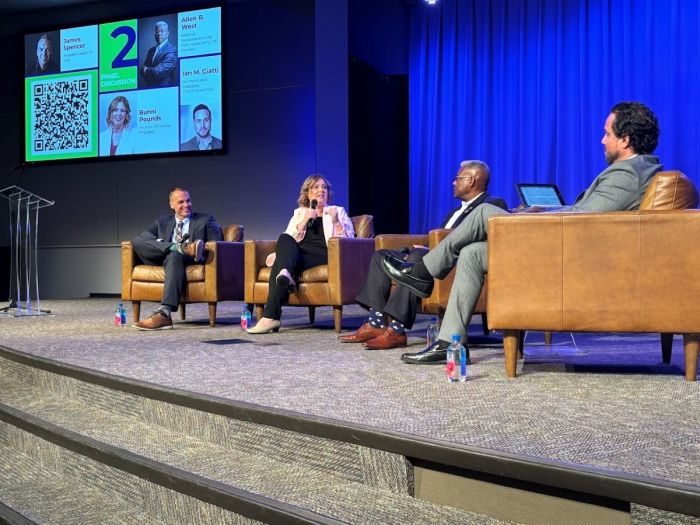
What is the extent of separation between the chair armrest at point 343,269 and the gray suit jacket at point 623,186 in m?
2.02

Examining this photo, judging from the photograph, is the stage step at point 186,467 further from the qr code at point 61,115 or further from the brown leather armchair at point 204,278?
the qr code at point 61,115

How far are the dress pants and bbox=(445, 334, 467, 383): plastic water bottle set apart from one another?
0.80 ft

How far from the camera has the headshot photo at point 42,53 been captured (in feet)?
29.2

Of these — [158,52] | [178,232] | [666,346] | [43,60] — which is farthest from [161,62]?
[666,346]

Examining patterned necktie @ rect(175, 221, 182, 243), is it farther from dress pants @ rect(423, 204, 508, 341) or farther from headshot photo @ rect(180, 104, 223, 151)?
dress pants @ rect(423, 204, 508, 341)

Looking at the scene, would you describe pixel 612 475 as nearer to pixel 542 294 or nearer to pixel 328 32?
pixel 542 294

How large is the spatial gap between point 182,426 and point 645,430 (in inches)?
59.5

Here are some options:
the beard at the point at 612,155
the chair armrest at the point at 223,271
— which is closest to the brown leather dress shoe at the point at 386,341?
the beard at the point at 612,155

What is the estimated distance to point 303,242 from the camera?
5102 mm

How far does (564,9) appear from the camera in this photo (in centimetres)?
775

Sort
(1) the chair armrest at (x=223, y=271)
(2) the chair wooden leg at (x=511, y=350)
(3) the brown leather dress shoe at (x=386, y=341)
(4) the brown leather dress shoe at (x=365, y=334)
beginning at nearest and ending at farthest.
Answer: (2) the chair wooden leg at (x=511, y=350) < (3) the brown leather dress shoe at (x=386, y=341) < (4) the brown leather dress shoe at (x=365, y=334) < (1) the chair armrest at (x=223, y=271)

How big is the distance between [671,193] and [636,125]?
1.10ft

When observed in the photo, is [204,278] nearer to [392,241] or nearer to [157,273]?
[157,273]

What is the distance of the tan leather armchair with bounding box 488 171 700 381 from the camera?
8.95ft
